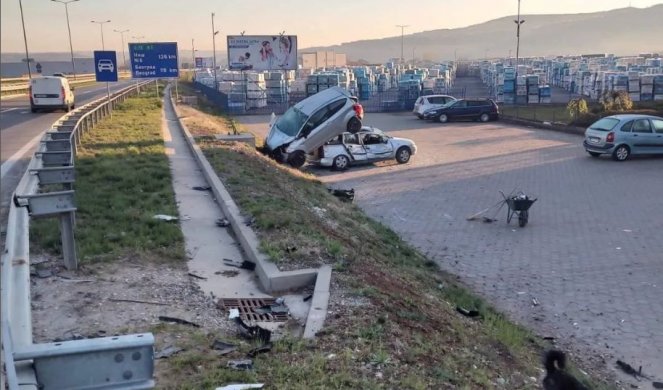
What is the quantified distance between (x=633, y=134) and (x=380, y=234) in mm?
13775

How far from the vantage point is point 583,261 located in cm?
1021

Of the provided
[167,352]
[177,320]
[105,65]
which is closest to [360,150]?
[105,65]

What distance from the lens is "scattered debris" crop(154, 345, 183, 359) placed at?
14.7 ft

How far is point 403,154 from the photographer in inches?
848

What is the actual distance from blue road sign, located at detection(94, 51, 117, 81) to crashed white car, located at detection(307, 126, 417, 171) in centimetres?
1180

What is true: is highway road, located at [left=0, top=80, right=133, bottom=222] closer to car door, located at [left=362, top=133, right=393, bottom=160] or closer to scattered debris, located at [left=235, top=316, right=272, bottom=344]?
scattered debris, located at [left=235, top=316, right=272, bottom=344]

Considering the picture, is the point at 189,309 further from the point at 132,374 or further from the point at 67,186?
the point at 67,186

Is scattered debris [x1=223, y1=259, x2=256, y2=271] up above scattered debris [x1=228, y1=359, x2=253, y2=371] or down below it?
below

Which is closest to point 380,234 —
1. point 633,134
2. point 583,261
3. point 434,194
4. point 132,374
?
point 583,261

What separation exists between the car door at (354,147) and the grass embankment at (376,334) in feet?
33.8

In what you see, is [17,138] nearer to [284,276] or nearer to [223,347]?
[284,276]

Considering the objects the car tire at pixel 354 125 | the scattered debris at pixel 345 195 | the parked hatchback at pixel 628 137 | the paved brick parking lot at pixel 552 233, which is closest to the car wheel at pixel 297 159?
the paved brick parking lot at pixel 552 233

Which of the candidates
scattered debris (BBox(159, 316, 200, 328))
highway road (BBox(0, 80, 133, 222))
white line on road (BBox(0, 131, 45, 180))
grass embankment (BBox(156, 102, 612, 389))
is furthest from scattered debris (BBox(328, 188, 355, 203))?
scattered debris (BBox(159, 316, 200, 328))

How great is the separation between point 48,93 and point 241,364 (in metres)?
29.3
